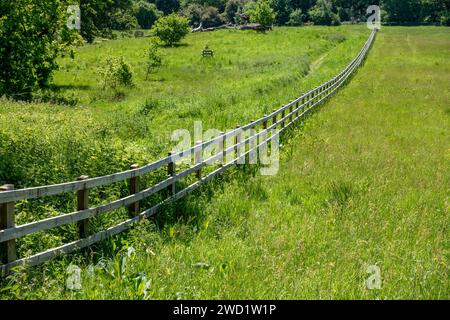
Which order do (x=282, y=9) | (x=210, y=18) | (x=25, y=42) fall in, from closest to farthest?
1. (x=25, y=42)
2. (x=210, y=18)
3. (x=282, y=9)

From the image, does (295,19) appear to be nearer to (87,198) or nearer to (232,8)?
(232,8)

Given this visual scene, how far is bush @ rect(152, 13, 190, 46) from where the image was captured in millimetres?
57625

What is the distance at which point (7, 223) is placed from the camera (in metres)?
5.13

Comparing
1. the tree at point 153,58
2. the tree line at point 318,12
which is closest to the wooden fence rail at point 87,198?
the tree at point 153,58

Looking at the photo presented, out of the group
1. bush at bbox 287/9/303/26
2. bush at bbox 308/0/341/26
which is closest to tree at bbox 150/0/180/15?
bush at bbox 287/9/303/26

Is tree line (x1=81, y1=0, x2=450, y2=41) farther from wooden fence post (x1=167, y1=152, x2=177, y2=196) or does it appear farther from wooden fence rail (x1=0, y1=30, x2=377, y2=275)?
wooden fence post (x1=167, y1=152, x2=177, y2=196)

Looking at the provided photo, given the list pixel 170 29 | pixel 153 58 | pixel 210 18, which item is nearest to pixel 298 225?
pixel 153 58

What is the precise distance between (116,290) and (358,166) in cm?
787

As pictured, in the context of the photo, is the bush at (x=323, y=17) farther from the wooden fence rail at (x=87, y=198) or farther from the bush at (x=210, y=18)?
the wooden fence rail at (x=87, y=198)

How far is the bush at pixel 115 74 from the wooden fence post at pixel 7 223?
23708 mm

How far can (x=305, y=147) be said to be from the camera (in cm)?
1392

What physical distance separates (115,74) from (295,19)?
110821 mm

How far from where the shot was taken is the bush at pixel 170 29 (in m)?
57.6
